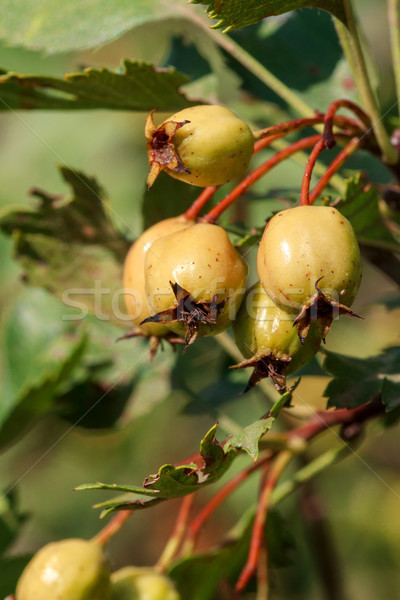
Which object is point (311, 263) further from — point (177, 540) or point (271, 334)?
point (177, 540)

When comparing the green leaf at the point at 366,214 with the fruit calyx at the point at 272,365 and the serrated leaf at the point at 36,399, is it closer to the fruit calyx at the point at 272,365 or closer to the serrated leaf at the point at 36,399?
the fruit calyx at the point at 272,365

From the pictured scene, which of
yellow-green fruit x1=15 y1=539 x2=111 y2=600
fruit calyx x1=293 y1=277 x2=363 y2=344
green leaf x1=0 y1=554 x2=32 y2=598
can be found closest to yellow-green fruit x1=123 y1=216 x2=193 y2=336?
fruit calyx x1=293 y1=277 x2=363 y2=344

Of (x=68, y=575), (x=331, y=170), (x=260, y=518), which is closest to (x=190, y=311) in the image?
(x=331, y=170)

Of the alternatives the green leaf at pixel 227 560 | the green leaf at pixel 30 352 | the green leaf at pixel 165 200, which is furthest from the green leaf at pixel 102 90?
the green leaf at pixel 227 560

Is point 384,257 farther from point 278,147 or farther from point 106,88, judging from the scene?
point 106,88

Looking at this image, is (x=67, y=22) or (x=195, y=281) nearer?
(x=195, y=281)

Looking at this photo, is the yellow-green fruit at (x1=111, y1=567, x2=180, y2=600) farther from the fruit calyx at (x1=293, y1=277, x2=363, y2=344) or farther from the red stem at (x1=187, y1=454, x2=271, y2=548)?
the fruit calyx at (x1=293, y1=277, x2=363, y2=344)

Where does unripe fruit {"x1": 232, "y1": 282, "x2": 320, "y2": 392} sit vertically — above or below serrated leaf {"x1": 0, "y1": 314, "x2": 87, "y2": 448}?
above
